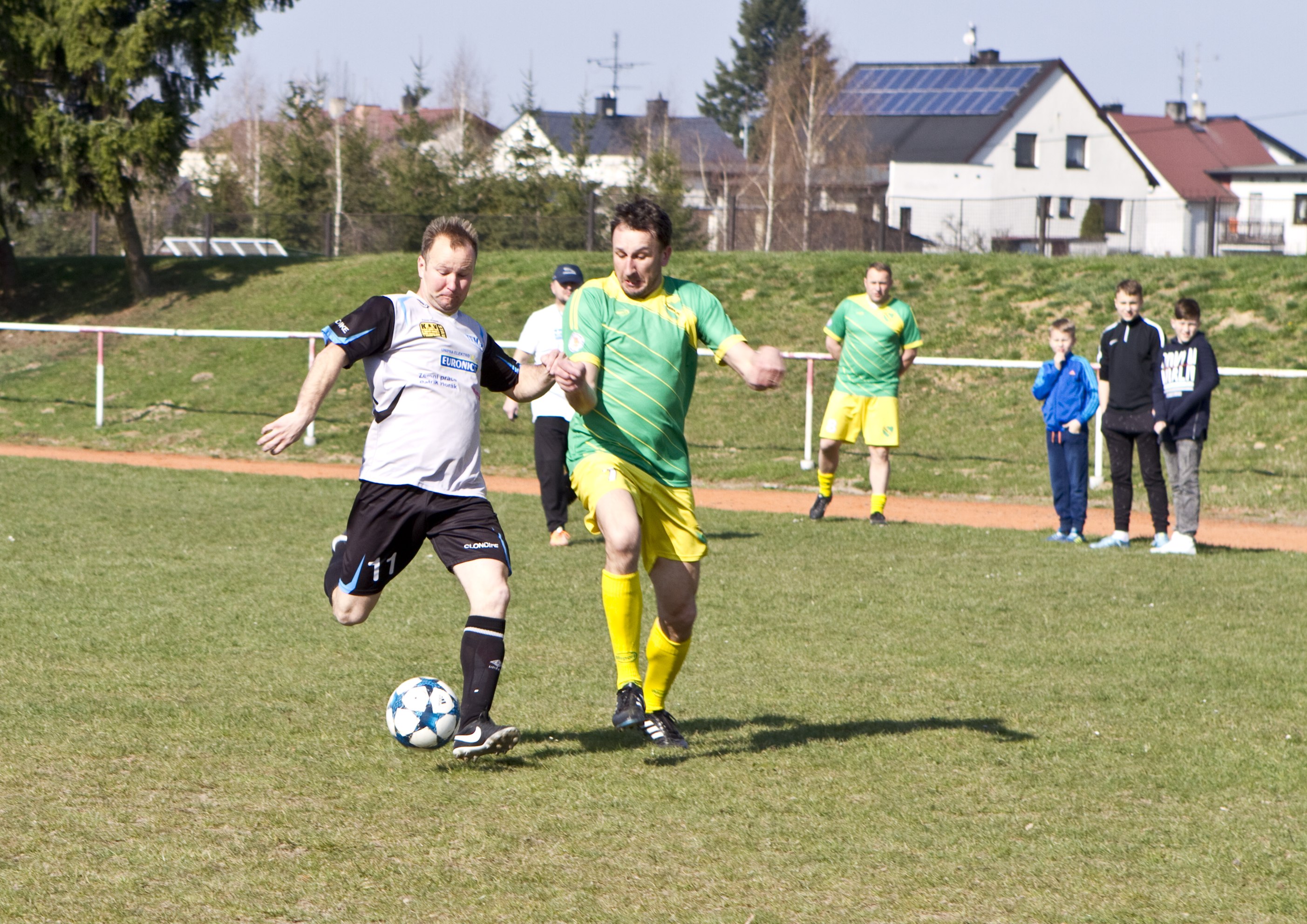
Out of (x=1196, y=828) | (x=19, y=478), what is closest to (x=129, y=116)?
(x=19, y=478)

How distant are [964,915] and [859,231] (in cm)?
3074

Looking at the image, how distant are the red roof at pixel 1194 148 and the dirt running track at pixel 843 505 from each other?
49641mm

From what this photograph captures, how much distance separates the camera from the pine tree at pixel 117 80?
84.9ft

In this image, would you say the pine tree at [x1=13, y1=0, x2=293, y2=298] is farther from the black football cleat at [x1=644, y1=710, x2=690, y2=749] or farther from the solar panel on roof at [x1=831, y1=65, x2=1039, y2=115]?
the solar panel on roof at [x1=831, y1=65, x2=1039, y2=115]

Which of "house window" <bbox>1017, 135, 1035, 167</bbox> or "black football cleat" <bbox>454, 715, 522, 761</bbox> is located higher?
"house window" <bbox>1017, 135, 1035, 167</bbox>

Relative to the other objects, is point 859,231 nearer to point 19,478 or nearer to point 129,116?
point 129,116

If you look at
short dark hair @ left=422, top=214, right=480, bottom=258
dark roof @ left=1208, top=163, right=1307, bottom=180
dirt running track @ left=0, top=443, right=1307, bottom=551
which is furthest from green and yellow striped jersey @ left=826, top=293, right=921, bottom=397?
dark roof @ left=1208, top=163, right=1307, bottom=180

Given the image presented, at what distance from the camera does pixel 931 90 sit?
57.4 metres

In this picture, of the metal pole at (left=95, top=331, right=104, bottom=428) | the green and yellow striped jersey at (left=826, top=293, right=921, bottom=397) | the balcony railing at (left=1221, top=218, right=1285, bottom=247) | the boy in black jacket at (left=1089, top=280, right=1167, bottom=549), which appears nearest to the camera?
the boy in black jacket at (left=1089, top=280, right=1167, bottom=549)

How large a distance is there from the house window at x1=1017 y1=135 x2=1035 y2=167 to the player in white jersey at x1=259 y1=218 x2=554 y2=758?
176 ft

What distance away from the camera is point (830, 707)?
20.3 feet

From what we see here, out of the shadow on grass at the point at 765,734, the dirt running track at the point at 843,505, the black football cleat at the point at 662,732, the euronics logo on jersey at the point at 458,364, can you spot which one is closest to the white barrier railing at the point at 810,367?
the dirt running track at the point at 843,505

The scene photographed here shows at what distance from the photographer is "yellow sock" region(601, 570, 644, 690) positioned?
5.50 m

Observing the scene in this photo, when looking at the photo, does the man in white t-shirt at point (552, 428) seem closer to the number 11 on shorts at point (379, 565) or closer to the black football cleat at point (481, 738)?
the number 11 on shorts at point (379, 565)
